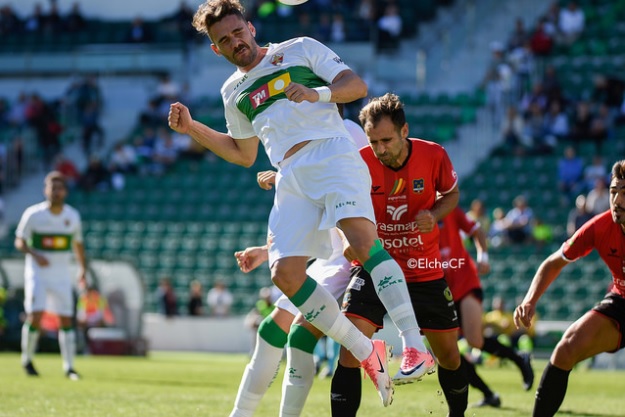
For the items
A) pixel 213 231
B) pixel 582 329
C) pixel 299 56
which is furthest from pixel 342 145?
pixel 213 231

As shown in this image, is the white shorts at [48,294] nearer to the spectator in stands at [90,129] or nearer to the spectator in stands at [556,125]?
the spectator in stands at [556,125]

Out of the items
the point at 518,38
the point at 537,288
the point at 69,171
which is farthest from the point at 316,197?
the point at 69,171

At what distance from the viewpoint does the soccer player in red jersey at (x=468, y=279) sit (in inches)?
448

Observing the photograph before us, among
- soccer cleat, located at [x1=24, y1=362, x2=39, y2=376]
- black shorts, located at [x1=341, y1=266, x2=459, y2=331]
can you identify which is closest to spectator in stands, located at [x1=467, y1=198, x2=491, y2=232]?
soccer cleat, located at [x1=24, y1=362, x2=39, y2=376]

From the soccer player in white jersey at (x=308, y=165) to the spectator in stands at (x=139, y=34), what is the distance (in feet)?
91.9

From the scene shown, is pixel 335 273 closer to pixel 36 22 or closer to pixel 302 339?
pixel 302 339

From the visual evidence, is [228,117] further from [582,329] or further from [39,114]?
[39,114]

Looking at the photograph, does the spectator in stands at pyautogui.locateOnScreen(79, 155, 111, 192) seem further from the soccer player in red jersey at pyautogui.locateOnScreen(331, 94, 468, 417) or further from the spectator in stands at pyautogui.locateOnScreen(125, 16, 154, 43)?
the soccer player in red jersey at pyautogui.locateOnScreen(331, 94, 468, 417)

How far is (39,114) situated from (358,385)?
1034 inches

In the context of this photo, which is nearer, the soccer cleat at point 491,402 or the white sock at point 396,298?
the white sock at point 396,298

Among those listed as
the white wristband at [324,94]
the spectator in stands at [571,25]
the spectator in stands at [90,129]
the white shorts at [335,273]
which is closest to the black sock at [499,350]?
the white shorts at [335,273]

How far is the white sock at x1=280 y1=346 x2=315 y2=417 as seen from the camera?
7148mm

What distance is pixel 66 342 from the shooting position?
48.5 ft

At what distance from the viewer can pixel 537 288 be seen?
7809 mm
